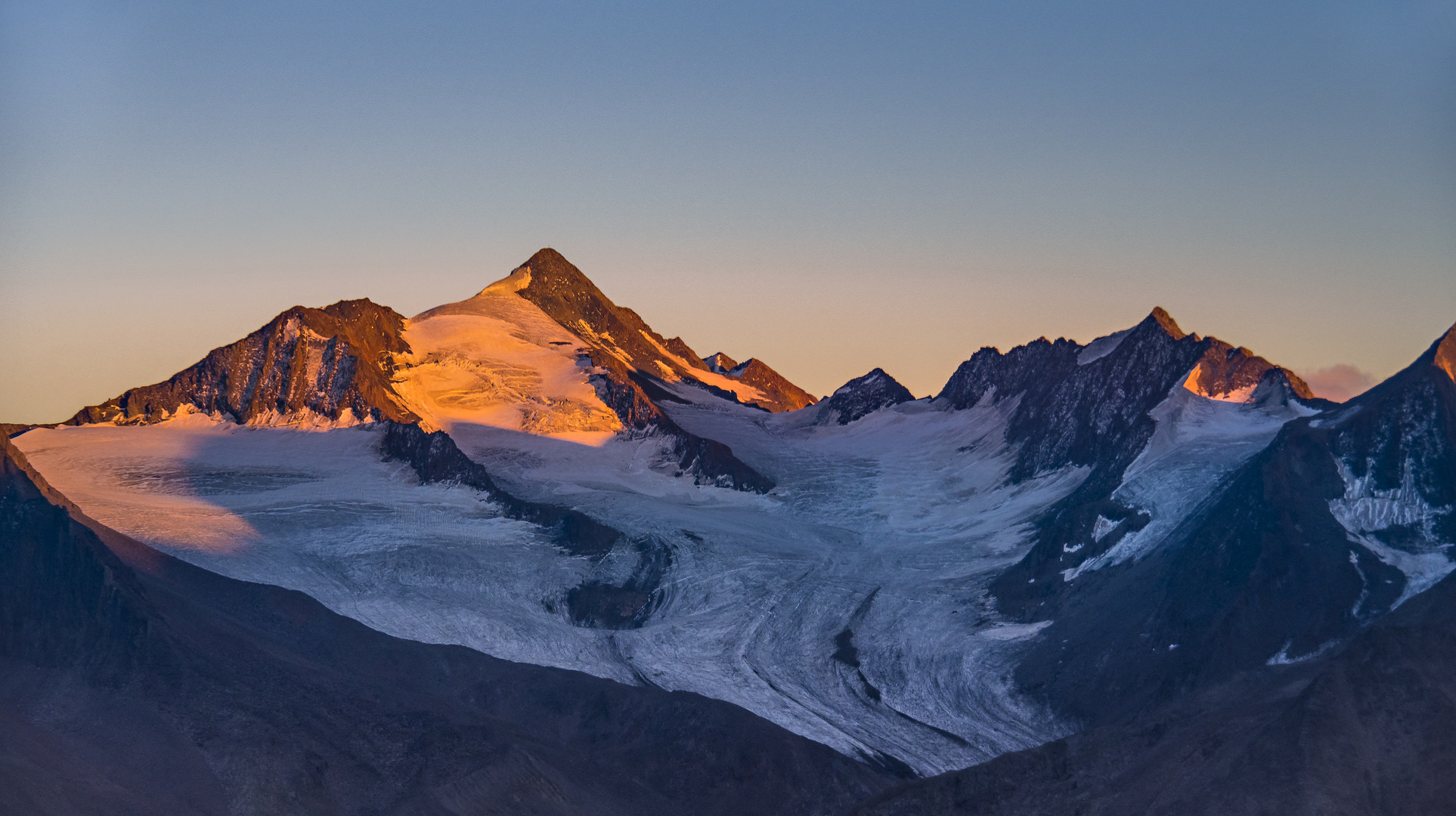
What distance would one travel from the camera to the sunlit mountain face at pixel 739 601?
3469 inches

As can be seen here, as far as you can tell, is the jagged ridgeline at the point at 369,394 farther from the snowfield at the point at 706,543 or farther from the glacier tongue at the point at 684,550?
the glacier tongue at the point at 684,550

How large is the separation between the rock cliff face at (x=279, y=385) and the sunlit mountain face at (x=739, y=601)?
39 cm

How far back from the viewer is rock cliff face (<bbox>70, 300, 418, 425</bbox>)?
180 meters

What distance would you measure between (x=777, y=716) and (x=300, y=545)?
1677 inches

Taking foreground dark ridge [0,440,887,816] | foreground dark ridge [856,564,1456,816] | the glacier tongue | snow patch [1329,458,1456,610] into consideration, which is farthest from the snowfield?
foreground dark ridge [856,564,1456,816]

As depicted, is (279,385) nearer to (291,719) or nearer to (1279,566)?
(291,719)

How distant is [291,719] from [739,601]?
41.7 m

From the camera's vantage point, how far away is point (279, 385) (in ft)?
601

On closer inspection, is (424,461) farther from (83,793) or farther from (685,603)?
(83,793)

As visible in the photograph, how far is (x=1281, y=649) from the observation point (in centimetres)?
10856

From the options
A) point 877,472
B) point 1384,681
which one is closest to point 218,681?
point 1384,681

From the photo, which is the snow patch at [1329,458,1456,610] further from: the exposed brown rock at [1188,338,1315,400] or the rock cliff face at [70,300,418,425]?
the rock cliff face at [70,300,418,425]

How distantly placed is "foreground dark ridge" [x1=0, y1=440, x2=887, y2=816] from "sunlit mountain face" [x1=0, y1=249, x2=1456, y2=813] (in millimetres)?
257

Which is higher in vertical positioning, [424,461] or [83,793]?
[424,461]
